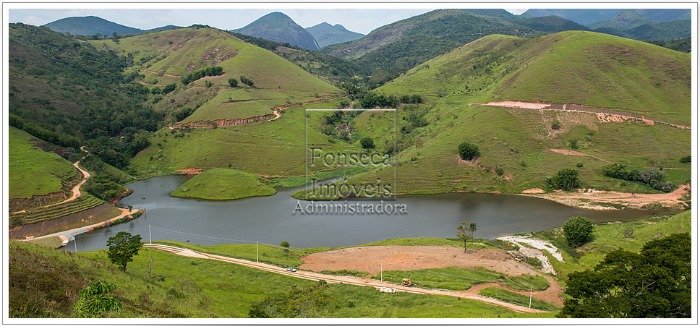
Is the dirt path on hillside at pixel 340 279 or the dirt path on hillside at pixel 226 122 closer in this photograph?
the dirt path on hillside at pixel 340 279

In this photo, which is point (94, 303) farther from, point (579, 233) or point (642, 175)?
point (642, 175)

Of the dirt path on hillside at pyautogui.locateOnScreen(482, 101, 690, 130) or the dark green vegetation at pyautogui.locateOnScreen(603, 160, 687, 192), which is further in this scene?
the dirt path on hillside at pyautogui.locateOnScreen(482, 101, 690, 130)

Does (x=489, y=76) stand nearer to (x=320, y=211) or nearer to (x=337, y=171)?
(x=337, y=171)

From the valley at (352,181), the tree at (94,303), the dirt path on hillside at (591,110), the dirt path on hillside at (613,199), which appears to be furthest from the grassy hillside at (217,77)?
the tree at (94,303)

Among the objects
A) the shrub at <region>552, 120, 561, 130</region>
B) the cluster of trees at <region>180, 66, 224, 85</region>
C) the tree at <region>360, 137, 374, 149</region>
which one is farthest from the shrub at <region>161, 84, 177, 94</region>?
the shrub at <region>552, 120, 561, 130</region>

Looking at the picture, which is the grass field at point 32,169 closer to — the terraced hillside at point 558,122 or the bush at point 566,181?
the terraced hillside at point 558,122

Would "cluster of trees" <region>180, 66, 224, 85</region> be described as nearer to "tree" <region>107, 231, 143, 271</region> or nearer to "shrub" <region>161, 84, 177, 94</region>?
"shrub" <region>161, 84, 177, 94</region>
